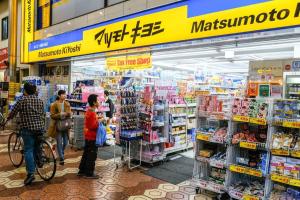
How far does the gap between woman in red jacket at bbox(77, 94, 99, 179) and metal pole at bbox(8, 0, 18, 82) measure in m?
8.79

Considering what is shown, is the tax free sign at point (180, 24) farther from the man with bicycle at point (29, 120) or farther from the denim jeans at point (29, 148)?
the denim jeans at point (29, 148)

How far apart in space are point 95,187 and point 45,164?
1.14 metres

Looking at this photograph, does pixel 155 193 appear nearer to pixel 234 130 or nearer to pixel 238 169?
pixel 238 169

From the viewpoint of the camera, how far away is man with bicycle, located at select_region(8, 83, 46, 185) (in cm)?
454

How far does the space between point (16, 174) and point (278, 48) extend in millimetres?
7961

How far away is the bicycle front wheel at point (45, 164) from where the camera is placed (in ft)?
15.9

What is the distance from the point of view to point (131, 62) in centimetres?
735

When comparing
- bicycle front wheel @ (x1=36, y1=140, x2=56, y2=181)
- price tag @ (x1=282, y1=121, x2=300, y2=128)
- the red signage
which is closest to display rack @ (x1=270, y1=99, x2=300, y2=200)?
price tag @ (x1=282, y1=121, x2=300, y2=128)

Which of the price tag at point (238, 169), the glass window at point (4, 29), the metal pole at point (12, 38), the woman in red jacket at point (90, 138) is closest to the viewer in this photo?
the price tag at point (238, 169)

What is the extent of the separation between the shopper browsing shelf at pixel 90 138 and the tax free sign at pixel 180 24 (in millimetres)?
2197

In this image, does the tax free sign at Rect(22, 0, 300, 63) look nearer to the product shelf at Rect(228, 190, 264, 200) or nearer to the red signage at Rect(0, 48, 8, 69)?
the product shelf at Rect(228, 190, 264, 200)

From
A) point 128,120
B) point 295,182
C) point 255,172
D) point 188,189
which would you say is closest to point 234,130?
point 255,172

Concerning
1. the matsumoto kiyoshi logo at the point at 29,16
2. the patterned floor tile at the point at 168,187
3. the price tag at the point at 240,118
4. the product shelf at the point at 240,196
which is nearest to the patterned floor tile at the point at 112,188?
the patterned floor tile at the point at 168,187

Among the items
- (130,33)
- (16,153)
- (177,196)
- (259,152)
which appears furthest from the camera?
(130,33)
